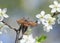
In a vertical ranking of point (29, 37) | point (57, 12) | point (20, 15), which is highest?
point (20, 15)

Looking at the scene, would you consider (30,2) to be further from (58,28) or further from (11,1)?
(58,28)

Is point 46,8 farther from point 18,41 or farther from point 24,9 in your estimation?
point 18,41

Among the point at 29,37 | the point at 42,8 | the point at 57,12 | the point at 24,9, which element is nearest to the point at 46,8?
the point at 42,8

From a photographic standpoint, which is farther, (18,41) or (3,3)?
(3,3)

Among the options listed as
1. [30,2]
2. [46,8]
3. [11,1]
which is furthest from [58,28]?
[11,1]

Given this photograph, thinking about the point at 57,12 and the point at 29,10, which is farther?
the point at 29,10

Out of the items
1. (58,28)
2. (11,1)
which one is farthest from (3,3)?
(58,28)

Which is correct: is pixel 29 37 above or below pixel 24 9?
below

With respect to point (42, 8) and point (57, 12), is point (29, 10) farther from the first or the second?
point (57, 12)

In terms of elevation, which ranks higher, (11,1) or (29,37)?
(11,1)
